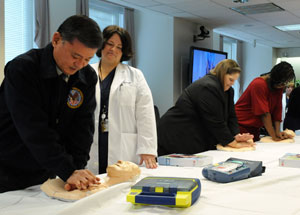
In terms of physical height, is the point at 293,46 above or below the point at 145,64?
above

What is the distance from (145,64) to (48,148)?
504 cm

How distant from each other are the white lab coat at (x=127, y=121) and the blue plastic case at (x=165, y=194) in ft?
2.75

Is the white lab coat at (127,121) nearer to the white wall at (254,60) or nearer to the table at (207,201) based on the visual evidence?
the table at (207,201)

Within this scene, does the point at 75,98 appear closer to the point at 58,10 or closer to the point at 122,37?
the point at 122,37

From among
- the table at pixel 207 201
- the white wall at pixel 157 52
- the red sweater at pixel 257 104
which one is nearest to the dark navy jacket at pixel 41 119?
the table at pixel 207 201

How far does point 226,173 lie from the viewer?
1455 mm

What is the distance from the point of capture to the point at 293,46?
9.69m

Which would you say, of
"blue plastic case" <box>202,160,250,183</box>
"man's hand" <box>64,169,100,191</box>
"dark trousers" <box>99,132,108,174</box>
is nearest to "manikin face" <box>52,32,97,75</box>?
"man's hand" <box>64,169,100,191</box>

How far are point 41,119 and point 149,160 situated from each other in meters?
0.80

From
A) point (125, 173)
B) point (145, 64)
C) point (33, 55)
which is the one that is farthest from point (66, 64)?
point (145, 64)

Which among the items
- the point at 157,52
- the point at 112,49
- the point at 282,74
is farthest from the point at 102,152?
the point at 157,52

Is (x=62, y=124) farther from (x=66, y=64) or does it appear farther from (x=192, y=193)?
(x=192, y=193)

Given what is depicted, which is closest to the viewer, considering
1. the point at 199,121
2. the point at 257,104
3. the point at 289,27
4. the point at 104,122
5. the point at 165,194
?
the point at 165,194

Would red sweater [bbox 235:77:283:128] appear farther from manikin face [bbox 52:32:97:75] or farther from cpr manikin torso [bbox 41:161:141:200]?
manikin face [bbox 52:32:97:75]
